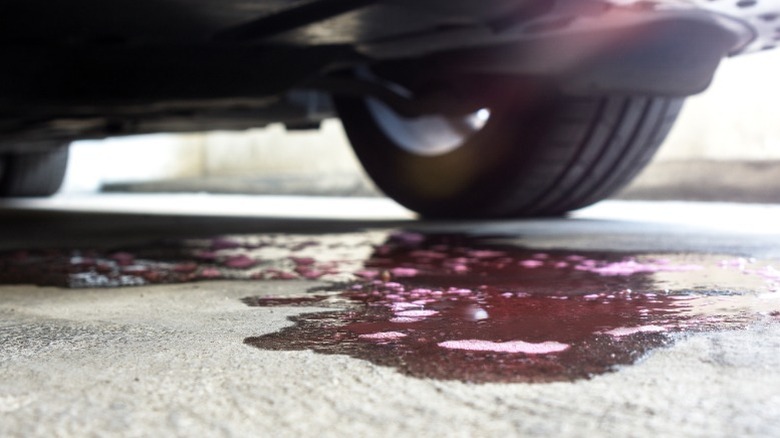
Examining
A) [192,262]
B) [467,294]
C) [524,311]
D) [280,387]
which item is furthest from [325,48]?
[280,387]

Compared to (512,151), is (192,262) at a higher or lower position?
lower

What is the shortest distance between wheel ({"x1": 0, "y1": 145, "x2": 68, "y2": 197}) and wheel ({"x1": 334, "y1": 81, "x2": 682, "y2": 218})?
236cm

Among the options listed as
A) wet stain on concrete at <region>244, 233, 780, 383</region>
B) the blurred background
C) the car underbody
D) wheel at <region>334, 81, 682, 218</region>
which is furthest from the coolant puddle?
the blurred background

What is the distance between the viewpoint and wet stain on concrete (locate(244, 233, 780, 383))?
74 centimetres

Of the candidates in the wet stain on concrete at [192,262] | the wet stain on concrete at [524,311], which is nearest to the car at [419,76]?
the wet stain on concrete at [192,262]

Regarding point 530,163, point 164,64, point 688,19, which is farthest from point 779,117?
point 164,64

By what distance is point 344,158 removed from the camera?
252 inches

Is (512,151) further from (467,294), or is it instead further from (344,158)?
(344,158)

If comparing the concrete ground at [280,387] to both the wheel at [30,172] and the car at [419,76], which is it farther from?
the wheel at [30,172]

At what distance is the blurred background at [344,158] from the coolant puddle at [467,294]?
2842 millimetres

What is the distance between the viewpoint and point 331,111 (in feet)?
8.97

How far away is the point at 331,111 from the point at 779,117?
2.62 m

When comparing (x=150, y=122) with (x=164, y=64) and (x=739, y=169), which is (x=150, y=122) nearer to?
(x=164, y=64)

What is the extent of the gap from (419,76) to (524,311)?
53.0 inches
